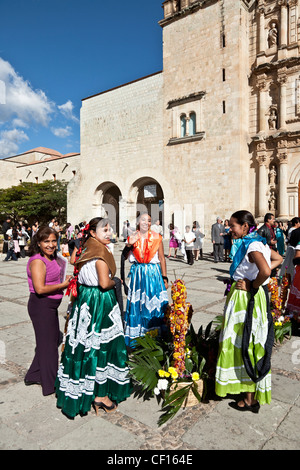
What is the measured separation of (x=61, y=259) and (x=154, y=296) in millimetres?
1364

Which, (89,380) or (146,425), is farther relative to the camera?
(89,380)

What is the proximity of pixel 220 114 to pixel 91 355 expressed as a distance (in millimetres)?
18931

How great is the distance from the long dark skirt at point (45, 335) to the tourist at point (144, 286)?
111 centimetres

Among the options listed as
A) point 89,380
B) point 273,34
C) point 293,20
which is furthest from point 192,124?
point 89,380

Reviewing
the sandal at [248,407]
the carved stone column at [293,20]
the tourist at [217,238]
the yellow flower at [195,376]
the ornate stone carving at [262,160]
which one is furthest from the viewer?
the ornate stone carving at [262,160]

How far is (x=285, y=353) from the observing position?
4203mm

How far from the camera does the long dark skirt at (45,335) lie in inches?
123

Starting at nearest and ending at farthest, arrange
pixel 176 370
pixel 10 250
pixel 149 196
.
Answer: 1. pixel 176 370
2. pixel 10 250
3. pixel 149 196

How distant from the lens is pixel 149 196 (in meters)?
23.7

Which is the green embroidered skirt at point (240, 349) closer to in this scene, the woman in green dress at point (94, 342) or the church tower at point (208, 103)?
the woman in green dress at point (94, 342)

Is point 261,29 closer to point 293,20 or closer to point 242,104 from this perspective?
point 293,20

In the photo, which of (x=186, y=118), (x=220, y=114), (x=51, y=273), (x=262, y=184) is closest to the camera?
(x=51, y=273)

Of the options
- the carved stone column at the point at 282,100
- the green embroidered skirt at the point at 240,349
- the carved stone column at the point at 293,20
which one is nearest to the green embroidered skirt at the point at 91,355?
the green embroidered skirt at the point at 240,349
